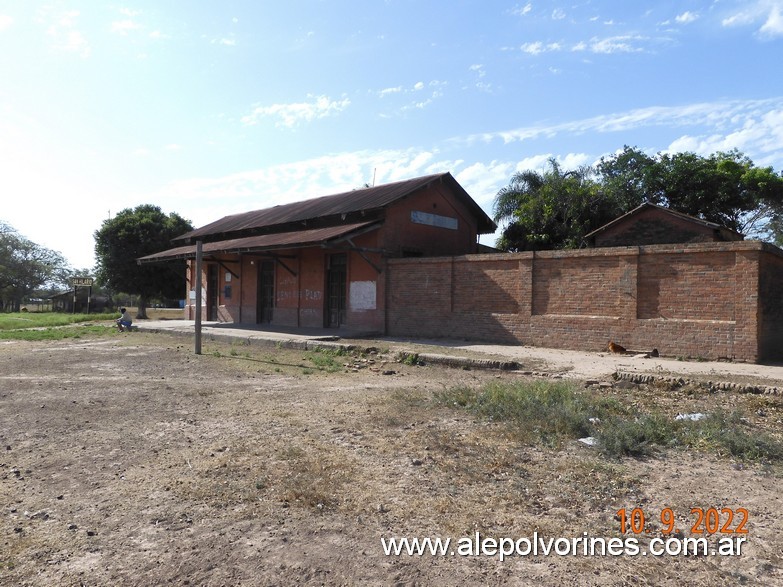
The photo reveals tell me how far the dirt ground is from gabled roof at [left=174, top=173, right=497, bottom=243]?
11952 millimetres

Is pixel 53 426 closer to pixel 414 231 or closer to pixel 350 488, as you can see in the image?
pixel 350 488

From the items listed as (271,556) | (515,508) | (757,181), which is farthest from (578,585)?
(757,181)

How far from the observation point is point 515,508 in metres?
3.56

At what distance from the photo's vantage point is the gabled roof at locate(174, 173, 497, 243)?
717 inches

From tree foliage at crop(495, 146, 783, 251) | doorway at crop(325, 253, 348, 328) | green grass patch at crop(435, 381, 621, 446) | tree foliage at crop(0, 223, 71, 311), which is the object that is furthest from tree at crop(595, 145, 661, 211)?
tree foliage at crop(0, 223, 71, 311)

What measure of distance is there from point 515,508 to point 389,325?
1307cm

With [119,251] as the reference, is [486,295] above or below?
below

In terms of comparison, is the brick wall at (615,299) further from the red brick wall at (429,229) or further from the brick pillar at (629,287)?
the red brick wall at (429,229)

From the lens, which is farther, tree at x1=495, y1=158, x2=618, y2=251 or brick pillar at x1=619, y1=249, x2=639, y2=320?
tree at x1=495, y1=158, x2=618, y2=251

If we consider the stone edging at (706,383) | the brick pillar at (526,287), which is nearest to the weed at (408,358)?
the brick pillar at (526,287)

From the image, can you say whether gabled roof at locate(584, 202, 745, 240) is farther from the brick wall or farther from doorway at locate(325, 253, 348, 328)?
doorway at locate(325, 253, 348, 328)

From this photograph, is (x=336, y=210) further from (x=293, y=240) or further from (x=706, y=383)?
(x=706, y=383)

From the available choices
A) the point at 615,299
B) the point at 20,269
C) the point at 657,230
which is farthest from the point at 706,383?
the point at 20,269

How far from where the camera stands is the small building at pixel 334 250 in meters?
17.1
